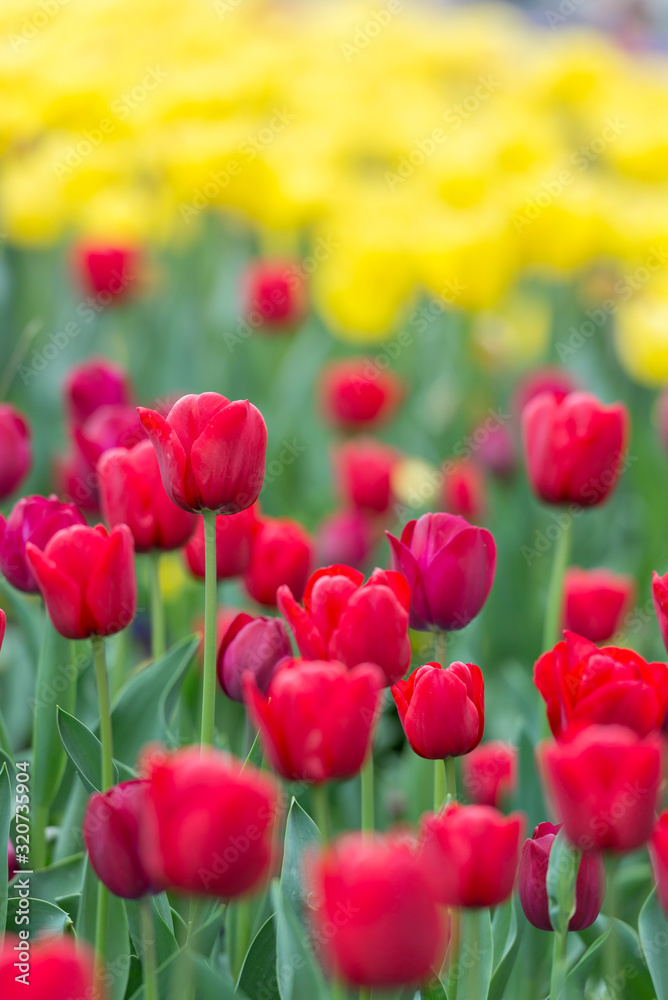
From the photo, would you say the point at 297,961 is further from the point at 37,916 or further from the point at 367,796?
the point at 37,916

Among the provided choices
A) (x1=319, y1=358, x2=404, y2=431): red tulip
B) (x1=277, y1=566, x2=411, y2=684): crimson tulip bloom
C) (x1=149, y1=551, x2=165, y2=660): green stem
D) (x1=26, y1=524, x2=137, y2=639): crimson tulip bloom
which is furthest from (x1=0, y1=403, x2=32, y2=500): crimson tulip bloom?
(x1=319, y1=358, x2=404, y2=431): red tulip

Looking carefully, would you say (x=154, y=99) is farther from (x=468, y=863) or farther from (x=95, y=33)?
(x=468, y=863)

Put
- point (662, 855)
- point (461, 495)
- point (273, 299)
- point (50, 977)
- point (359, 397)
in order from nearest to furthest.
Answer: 1. point (50, 977)
2. point (662, 855)
3. point (461, 495)
4. point (359, 397)
5. point (273, 299)

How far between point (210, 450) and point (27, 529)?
0.62 feet

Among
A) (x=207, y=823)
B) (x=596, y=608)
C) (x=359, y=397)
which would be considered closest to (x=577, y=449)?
(x=596, y=608)

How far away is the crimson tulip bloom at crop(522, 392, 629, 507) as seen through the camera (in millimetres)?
877

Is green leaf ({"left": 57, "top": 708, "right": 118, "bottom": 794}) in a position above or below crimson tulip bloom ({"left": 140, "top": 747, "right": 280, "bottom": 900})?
below

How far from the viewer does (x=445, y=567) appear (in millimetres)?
749

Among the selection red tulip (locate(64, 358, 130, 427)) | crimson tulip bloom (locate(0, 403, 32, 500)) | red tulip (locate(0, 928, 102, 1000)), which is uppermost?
red tulip (locate(64, 358, 130, 427))

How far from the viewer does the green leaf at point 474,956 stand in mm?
612

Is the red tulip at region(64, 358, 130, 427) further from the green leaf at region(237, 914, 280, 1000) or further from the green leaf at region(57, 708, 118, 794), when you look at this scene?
the green leaf at region(237, 914, 280, 1000)

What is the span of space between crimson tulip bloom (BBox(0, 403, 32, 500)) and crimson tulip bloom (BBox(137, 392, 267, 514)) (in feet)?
1.07

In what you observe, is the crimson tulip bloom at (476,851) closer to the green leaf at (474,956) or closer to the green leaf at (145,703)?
the green leaf at (474,956)

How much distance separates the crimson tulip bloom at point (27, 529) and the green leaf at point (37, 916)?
22 centimetres
